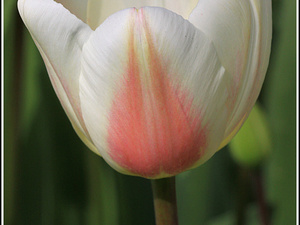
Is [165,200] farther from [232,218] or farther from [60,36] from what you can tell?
[232,218]

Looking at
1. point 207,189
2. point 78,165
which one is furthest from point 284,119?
point 78,165

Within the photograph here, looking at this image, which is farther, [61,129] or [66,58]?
[61,129]

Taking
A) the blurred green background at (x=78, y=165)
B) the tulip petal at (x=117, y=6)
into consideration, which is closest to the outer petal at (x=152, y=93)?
the tulip petal at (x=117, y=6)

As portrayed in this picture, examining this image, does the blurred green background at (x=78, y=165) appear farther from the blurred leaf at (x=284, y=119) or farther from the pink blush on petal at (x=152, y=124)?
the pink blush on petal at (x=152, y=124)

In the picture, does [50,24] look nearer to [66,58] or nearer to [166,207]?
[66,58]

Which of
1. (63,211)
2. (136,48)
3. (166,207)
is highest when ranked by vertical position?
(136,48)

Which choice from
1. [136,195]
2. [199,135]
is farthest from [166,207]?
[136,195]

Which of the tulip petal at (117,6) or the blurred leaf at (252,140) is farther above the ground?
the tulip petal at (117,6)

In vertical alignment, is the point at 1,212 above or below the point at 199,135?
below
